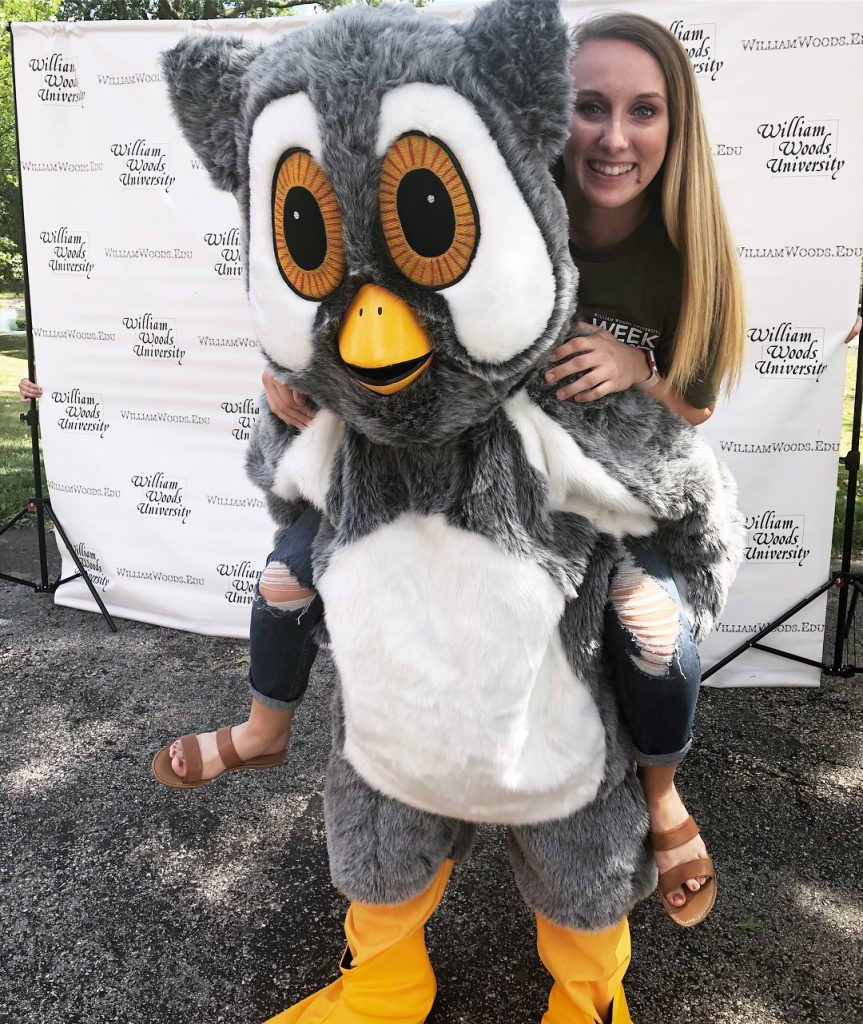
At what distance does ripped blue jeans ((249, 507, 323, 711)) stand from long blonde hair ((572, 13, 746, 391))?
75cm

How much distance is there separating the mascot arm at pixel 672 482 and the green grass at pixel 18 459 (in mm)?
2738

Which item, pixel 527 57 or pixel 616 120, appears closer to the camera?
pixel 527 57

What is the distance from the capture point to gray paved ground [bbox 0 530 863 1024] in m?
2.05

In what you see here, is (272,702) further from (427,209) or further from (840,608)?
(840,608)

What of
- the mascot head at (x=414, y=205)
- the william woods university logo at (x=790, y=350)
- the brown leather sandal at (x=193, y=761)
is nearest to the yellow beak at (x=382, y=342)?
the mascot head at (x=414, y=205)

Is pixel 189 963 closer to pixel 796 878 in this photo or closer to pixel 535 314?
pixel 796 878

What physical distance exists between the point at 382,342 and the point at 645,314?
613mm

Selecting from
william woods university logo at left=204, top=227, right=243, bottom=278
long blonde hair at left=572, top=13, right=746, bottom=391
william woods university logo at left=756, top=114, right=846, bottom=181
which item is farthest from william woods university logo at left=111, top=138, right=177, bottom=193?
long blonde hair at left=572, top=13, right=746, bottom=391

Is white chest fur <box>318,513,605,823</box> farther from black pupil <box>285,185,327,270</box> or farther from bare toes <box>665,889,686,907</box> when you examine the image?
black pupil <box>285,185,327,270</box>

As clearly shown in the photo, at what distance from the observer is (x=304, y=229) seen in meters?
1.25

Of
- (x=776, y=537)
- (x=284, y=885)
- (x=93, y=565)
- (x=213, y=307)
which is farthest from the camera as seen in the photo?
(x=93, y=565)

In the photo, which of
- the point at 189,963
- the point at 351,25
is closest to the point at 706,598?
the point at 351,25

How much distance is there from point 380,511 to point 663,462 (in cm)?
47

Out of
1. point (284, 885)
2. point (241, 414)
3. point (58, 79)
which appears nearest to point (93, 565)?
point (241, 414)
